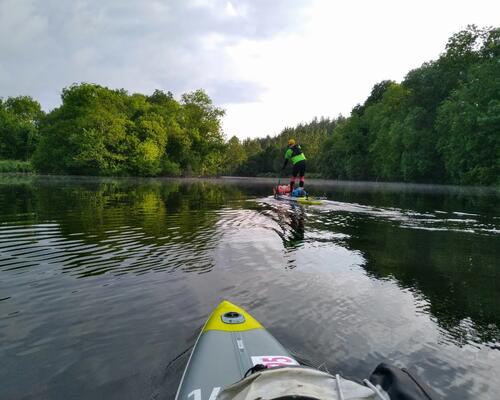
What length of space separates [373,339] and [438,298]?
9.10 feet

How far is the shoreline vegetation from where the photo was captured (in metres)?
45.0

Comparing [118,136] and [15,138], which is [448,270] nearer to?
[118,136]

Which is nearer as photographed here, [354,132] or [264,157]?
[354,132]

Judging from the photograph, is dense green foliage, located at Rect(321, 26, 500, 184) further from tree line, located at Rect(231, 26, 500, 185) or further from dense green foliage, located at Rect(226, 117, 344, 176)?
dense green foliage, located at Rect(226, 117, 344, 176)

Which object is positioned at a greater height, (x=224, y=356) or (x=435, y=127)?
(x=435, y=127)

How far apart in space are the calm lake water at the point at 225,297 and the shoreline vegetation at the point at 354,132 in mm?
37851

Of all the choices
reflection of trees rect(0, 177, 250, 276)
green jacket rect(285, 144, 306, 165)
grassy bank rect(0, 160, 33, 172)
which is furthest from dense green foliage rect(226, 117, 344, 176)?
reflection of trees rect(0, 177, 250, 276)

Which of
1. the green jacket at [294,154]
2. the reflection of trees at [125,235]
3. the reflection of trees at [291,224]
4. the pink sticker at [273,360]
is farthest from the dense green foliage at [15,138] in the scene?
the pink sticker at [273,360]

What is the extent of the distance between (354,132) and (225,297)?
3378 inches

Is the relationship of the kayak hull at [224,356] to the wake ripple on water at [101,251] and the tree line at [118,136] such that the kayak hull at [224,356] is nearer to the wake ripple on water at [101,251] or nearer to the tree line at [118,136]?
the wake ripple on water at [101,251]

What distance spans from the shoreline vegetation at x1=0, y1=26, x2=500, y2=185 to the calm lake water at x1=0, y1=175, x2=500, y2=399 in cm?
3785

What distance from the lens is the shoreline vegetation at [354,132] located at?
45.0 meters

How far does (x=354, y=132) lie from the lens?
284ft

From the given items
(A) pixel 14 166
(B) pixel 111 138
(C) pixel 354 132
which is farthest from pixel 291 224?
(C) pixel 354 132
